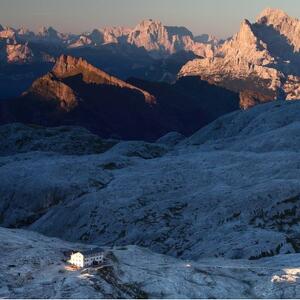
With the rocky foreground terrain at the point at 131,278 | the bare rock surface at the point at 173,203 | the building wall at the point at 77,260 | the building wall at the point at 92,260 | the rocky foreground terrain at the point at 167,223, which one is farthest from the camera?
the bare rock surface at the point at 173,203

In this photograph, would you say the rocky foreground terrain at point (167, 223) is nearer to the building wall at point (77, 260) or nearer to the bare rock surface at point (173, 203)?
the bare rock surface at point (173, 203)

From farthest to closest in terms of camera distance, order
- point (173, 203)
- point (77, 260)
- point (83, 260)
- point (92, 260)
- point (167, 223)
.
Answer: point (173, 203)
point (167, 223)
point (77, 260)
point (92, 260)
point (83, 260)

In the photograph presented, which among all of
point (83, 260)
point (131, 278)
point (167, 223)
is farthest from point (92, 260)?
point (167, 223)

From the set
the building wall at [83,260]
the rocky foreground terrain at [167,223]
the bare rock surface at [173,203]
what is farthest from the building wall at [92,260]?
the bare rock surface at [173,203]

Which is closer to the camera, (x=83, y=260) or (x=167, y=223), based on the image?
(x=83, y=260)

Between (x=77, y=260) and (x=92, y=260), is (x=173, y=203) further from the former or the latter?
(x=92, y=260)

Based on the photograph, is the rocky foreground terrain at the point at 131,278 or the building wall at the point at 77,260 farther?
the building wall at the point at 77,260

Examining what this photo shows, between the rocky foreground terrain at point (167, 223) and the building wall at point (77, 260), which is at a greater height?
the building wall at point (77, 260)

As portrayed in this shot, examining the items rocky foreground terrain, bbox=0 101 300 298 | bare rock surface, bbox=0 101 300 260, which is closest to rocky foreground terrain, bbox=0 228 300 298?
rocky foreground terrain, bbox=0 101 300 298

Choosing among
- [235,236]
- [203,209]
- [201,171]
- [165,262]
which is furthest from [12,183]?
[165,262]
